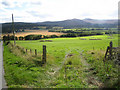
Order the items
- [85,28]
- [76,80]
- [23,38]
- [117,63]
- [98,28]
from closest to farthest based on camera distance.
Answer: [76,80] → [117,63] → [23,38] → [85,28] → [98,28]

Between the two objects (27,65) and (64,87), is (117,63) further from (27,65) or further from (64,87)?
(27,65)

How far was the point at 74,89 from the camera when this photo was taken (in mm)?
5742

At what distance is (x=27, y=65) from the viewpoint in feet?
31.1

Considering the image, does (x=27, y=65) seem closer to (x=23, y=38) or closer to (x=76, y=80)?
(x=76, y=80)

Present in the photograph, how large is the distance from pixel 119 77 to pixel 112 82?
545 millimetres

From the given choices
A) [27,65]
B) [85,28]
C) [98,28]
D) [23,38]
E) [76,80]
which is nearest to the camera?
[76,80]

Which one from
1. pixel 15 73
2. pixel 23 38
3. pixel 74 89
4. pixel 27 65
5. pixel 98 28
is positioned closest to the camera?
pixel 74 89

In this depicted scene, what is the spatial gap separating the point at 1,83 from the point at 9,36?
3507 centimetres

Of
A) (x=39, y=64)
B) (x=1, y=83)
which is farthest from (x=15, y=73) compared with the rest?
(x=39, y=64)

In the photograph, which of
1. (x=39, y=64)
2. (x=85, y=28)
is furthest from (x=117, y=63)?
(x=85, y=28)

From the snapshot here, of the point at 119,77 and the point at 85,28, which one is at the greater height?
the point at 85,28

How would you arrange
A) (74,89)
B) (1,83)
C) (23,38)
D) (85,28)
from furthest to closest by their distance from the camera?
(85,28) < (23,38) < (1,83) < (74,89)

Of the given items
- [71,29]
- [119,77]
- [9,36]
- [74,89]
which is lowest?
[74,89]

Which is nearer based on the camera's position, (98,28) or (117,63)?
(117,63)
